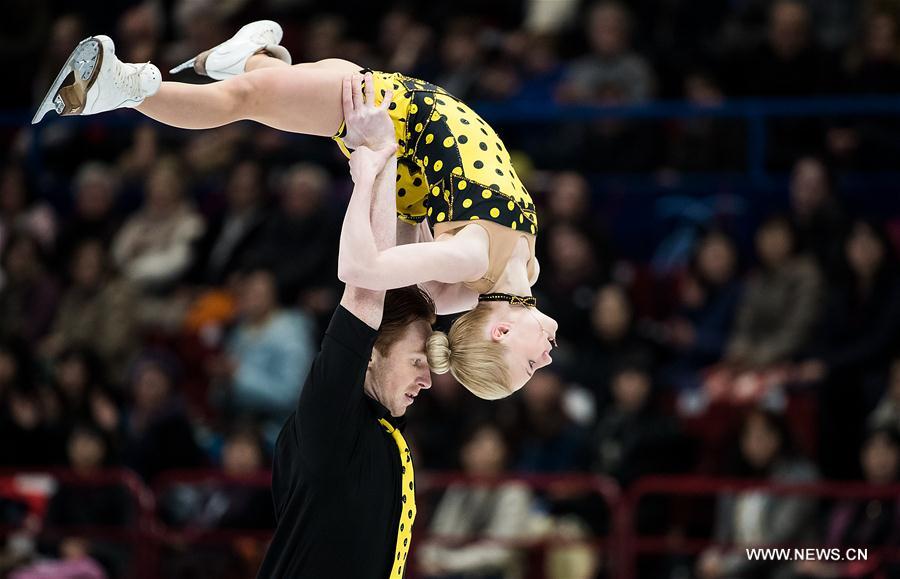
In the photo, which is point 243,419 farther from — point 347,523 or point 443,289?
point 347,523

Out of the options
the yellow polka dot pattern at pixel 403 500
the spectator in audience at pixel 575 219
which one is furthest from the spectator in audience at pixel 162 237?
the yellow polka dot pattern at pixel 403 500

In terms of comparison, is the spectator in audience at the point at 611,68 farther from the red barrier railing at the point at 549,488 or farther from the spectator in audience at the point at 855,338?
the red barrier railing at the point at 549,488

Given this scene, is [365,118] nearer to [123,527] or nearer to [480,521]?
[480,521]

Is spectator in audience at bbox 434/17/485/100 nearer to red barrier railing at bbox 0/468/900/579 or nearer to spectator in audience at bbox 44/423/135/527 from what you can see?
red barrier railing at bbox 0/468/900/579

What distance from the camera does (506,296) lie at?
5.00 meters

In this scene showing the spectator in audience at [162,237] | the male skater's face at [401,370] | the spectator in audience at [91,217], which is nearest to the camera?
the male skater's face at [401,370]

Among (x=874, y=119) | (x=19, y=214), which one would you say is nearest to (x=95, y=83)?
(x=874, y=119)

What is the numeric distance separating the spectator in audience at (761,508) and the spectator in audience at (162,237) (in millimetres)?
4436

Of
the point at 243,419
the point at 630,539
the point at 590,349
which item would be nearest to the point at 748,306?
the point at 590,349

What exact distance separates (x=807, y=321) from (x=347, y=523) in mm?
4888

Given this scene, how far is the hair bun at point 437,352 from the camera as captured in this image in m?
4.54

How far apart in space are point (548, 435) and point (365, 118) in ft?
12.7

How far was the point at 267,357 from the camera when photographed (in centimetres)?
931

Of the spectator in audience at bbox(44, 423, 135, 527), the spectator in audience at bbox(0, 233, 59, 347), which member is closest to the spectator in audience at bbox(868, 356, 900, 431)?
the spectator in audience at bbox(44, 423, 135, 527)
